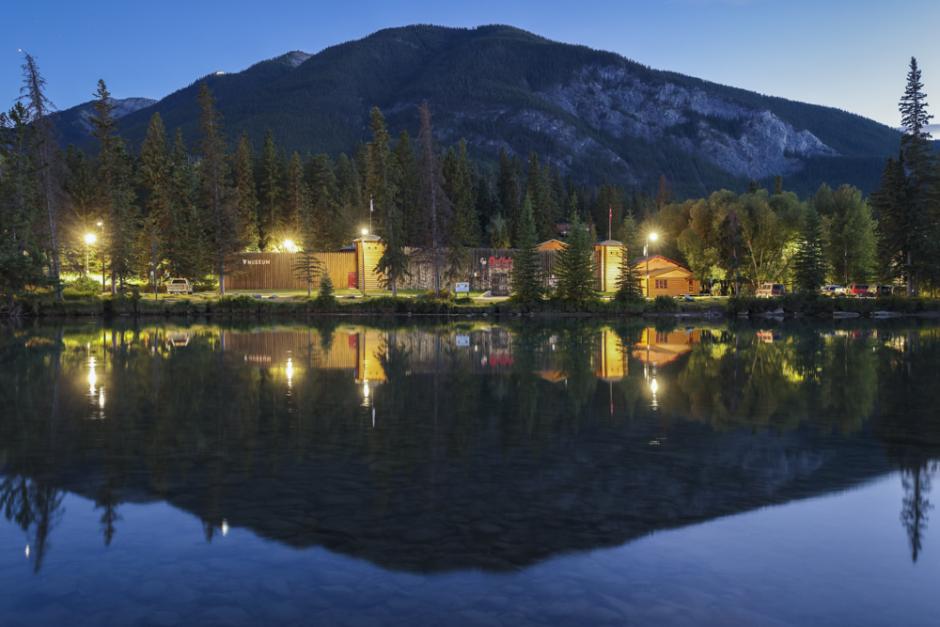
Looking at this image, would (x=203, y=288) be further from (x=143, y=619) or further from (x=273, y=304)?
(x=143, y=619)

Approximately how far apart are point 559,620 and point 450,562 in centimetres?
152

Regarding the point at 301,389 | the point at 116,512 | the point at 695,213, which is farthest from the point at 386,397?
the point at 695,213

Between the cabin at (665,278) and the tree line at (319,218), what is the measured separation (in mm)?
1977

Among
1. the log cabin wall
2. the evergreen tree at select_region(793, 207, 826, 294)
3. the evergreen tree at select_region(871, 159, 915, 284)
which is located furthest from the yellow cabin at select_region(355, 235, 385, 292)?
the evergreen tree at select_region(871, 159, 915, 284)

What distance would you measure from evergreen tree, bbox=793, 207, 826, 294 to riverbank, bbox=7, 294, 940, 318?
1398 mm

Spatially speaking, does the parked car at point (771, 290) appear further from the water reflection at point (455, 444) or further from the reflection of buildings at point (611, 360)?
the water reflection at point (455, 444)

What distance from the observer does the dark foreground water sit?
6.73m

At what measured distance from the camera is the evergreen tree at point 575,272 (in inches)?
2281

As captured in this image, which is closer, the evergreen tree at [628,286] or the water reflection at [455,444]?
the water reflection at [455,444]

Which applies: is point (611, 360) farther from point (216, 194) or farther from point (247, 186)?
point (247, 186)

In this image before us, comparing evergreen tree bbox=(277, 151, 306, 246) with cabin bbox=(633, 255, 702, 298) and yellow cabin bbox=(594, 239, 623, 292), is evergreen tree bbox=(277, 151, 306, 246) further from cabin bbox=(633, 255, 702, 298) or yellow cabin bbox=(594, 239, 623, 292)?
cabin bbox=(633, 255, 702, 298)

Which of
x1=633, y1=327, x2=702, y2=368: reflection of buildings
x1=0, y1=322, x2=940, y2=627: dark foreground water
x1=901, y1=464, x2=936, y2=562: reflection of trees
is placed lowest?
x1=901, y1=464, x2=936, y2=562: reflection of trees

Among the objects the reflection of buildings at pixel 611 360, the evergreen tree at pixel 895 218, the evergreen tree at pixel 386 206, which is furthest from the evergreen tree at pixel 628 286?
the reflection of buildings at pixel 611 360

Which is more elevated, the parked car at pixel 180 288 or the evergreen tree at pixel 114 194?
the evergreen tree at pixel 114 194
